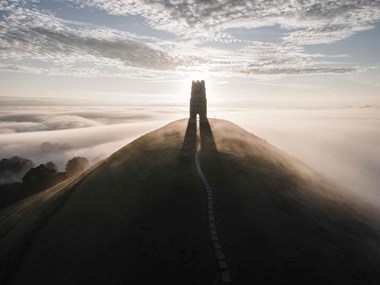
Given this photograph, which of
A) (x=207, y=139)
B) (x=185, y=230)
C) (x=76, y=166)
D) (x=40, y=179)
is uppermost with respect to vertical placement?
(x=207, y=139)

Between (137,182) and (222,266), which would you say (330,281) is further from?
(137,182)

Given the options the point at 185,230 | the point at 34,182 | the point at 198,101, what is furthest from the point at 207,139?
the point at 34,182

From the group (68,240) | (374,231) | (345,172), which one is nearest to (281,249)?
(68,240)

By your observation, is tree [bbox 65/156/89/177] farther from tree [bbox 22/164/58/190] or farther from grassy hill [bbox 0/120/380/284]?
grassy hill [bbox 0/120/380/284]

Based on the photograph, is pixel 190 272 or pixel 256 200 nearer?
pixel 190 272

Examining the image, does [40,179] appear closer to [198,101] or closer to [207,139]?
[198,101]

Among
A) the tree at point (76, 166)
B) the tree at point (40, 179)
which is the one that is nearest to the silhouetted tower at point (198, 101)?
the tree at point (40, 179)

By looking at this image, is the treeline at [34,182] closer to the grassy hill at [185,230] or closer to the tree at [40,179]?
the tree at [40,179]
